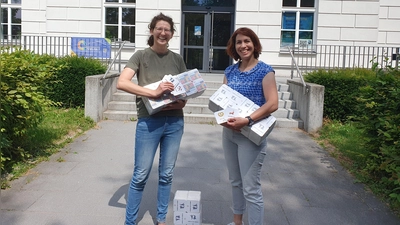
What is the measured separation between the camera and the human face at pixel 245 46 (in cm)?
342

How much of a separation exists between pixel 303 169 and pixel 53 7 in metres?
12.2

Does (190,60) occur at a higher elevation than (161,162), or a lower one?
higher

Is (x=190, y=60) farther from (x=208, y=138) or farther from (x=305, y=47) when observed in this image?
(x=208, y=138)

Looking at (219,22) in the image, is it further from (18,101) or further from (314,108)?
(18,101)

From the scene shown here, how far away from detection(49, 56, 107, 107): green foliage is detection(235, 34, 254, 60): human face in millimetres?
7376

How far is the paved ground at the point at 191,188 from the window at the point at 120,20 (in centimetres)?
861

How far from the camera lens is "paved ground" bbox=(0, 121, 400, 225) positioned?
13.8 feet

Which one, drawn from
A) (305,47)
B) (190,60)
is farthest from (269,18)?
(190,60)

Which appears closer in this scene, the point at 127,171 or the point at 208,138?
the point at 127,171

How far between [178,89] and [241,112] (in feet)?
1.88

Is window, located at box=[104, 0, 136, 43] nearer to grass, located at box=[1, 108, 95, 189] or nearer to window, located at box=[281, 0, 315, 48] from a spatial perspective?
window, located at box=[281, 0, 315, 48]

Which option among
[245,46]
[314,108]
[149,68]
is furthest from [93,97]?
[245,46]

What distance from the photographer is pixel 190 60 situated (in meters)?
15.9

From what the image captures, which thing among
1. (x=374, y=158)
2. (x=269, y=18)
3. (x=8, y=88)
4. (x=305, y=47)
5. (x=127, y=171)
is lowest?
(x=127, y=171)
